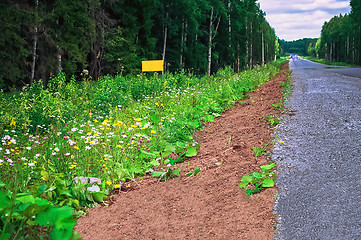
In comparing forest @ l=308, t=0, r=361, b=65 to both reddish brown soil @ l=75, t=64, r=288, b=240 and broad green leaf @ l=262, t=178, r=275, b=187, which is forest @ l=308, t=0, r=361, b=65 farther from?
broad green leaf @ l=262, t=178, r=275, b=187

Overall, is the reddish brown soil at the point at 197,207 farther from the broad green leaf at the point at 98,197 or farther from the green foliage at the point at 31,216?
the green foliage at the point at 31,216

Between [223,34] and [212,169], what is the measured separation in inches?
1345

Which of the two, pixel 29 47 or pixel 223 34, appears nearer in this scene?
pixel 29 47

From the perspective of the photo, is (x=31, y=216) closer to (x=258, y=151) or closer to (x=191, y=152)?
(x=191, y=152)

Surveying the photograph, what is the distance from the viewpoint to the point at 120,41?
22.3 meters

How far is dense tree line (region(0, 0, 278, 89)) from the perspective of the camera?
51.5 ft

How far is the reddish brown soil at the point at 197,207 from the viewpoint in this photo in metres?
2.87

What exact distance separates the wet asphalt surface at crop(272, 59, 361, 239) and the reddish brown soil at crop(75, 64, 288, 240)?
21 centimetres

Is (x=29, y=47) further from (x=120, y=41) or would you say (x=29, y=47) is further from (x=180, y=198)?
(x=180, y=198)

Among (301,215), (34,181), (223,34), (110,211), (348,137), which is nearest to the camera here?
(301,215)

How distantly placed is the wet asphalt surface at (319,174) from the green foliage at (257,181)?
0.36 feet

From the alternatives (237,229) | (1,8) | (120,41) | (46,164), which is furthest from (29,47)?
(237,229)

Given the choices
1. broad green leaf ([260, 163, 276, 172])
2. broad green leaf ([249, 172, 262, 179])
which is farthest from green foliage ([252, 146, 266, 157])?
broad green leaf ([249, 172, 262, 179])

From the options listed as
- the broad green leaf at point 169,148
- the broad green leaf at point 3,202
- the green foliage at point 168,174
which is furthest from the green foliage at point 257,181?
the broad green leaf at point 3,202
